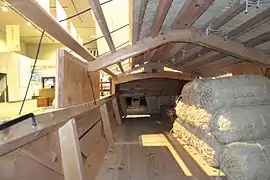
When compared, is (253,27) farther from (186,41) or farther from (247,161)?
(247,161)

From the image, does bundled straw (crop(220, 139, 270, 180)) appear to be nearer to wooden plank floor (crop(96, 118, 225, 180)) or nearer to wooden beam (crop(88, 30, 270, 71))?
wooden plank floor (crop(96, 118, 225, 180))

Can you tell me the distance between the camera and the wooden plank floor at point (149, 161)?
2.79m

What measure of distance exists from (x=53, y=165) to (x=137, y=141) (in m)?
2.91

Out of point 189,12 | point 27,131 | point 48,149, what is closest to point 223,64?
point 189,12

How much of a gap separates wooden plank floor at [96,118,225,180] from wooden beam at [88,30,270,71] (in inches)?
48.1

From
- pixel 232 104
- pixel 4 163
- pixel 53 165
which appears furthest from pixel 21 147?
pixel 232 104

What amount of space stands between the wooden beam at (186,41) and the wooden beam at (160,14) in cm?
14

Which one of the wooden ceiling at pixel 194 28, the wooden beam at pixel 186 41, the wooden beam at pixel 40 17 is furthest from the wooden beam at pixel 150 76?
the wooden beam at pixel 40 17

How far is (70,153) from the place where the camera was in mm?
1987

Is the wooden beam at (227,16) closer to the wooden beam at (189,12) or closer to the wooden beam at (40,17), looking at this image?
the wooden beam at (189,12)

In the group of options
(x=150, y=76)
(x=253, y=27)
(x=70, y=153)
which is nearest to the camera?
(x=70, y=153)

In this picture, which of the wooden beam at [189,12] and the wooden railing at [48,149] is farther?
the wooden beam at [189,12]

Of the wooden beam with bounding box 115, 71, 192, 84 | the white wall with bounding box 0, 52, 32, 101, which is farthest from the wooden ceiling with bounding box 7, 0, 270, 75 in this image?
the white wall with bounding box 0, 52, 32, 101

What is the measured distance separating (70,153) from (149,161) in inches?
60.8
